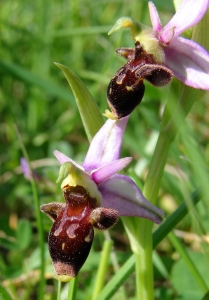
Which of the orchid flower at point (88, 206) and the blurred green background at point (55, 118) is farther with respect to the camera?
the blurred green background at point (55, 118)

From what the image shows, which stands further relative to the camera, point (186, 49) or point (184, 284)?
point (184, 284)

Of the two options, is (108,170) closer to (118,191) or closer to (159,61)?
(118,191)

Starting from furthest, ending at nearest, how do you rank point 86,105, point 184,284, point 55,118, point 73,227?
point 55,118, point 184,284, point 86,105, point 73,227

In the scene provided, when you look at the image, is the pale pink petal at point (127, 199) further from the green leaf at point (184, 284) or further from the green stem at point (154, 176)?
the green leaf at point (184, 284)

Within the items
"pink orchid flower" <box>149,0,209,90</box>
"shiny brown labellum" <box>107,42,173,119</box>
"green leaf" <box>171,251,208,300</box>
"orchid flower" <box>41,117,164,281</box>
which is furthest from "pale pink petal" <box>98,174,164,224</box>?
"green leaf" <box>171,251,208,300</box>

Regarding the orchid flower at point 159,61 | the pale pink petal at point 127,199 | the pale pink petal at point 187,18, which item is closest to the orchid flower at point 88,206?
the pale pink petal at point 127,199

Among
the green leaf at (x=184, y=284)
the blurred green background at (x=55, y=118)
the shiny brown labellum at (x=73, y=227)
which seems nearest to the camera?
the shiny brown labellum at (x=73, y=227)

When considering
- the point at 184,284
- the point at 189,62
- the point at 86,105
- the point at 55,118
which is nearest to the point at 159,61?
the point at 189,62

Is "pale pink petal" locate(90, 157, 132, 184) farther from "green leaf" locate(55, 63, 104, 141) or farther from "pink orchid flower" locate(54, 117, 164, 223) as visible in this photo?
"green leaf" locate(55, 63, 104, 141)
